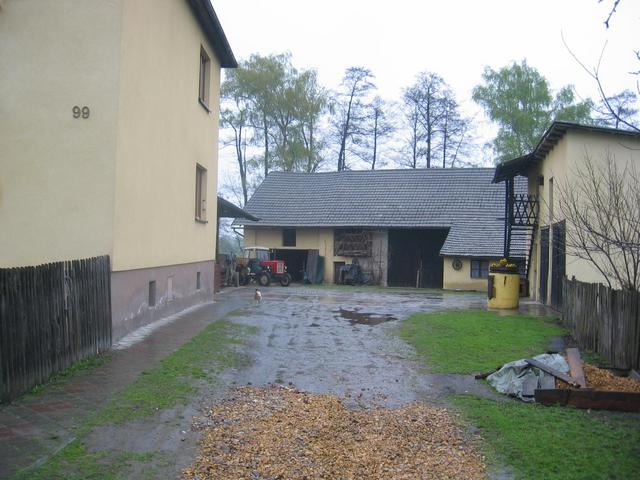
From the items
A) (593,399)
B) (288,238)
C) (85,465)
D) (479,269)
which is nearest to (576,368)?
(593,399)

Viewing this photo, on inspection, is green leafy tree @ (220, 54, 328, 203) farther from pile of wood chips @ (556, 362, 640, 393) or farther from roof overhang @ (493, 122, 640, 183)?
pile of wood chips @ (556, 362, 640, 393)

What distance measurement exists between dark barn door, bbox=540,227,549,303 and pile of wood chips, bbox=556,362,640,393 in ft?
42.1

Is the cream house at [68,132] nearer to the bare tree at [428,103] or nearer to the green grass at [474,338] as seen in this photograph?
the green grass at [474,338]

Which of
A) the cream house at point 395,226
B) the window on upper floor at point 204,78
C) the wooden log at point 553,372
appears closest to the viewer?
the wooden log at point 553,372

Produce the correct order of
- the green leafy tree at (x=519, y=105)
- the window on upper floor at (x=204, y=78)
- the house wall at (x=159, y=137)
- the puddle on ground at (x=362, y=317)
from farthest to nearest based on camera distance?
the green leafy tree at (x=519, y=105), the window on upper floor at (x=204, y=78), the puddle on ground at (x=362, y=317), the house wall at (x=159, y=137)

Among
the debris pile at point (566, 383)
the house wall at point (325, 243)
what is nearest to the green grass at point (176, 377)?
the debris pile at point (566, 383)

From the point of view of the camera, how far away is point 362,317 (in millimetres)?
16609

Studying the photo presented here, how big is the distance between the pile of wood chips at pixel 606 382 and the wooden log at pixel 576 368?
0.14 metres

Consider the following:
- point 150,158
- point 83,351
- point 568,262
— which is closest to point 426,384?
point 83,351

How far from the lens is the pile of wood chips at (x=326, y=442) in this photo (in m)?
5.08

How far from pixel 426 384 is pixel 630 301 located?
3.46m

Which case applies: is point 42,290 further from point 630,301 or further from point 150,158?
point 630,301

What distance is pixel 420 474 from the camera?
509 centimetres

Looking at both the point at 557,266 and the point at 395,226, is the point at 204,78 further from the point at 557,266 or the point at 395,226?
the point at 395,226
